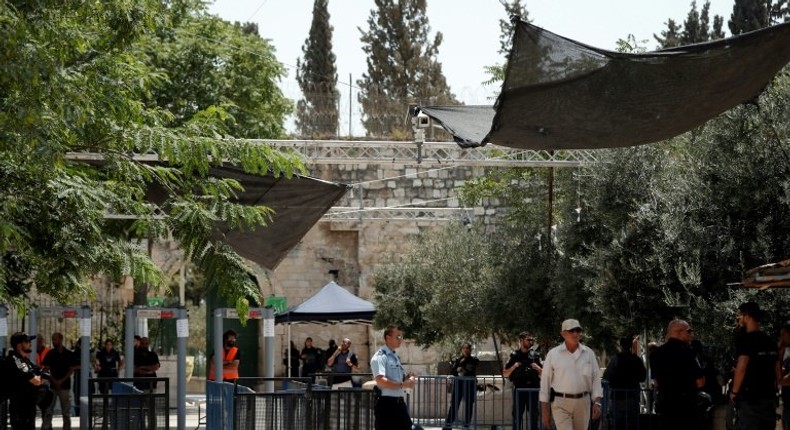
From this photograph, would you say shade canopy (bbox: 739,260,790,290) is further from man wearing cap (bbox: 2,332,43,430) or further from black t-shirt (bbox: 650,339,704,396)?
man wearing cap (bbox: 2,332,43,430)

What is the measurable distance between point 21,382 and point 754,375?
9147mm

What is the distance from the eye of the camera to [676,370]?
12.0 metres

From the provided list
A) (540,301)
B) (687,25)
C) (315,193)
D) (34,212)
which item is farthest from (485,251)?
(687,25)

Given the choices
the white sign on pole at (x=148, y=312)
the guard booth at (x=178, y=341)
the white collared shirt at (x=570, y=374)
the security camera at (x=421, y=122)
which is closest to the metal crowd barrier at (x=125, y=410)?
the guard booth at (x=178, y=341)

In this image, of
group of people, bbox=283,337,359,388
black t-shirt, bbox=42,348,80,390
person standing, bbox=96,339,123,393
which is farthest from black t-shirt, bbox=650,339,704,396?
person standing, bbox=96,339,123,393

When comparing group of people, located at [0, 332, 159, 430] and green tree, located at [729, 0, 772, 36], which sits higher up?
green tree, located at [729, 0, 772, 36]

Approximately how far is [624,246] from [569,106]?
22.4 feet

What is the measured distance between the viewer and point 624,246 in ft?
52.4

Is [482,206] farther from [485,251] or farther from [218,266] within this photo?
[218,266]

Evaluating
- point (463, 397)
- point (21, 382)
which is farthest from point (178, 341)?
point (463, 397)

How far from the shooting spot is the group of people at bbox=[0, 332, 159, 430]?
52.6 ft

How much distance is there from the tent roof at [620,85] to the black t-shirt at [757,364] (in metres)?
2.37

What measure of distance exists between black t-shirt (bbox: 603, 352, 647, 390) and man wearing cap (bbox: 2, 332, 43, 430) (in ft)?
23.3

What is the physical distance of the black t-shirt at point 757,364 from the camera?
36.8ft
